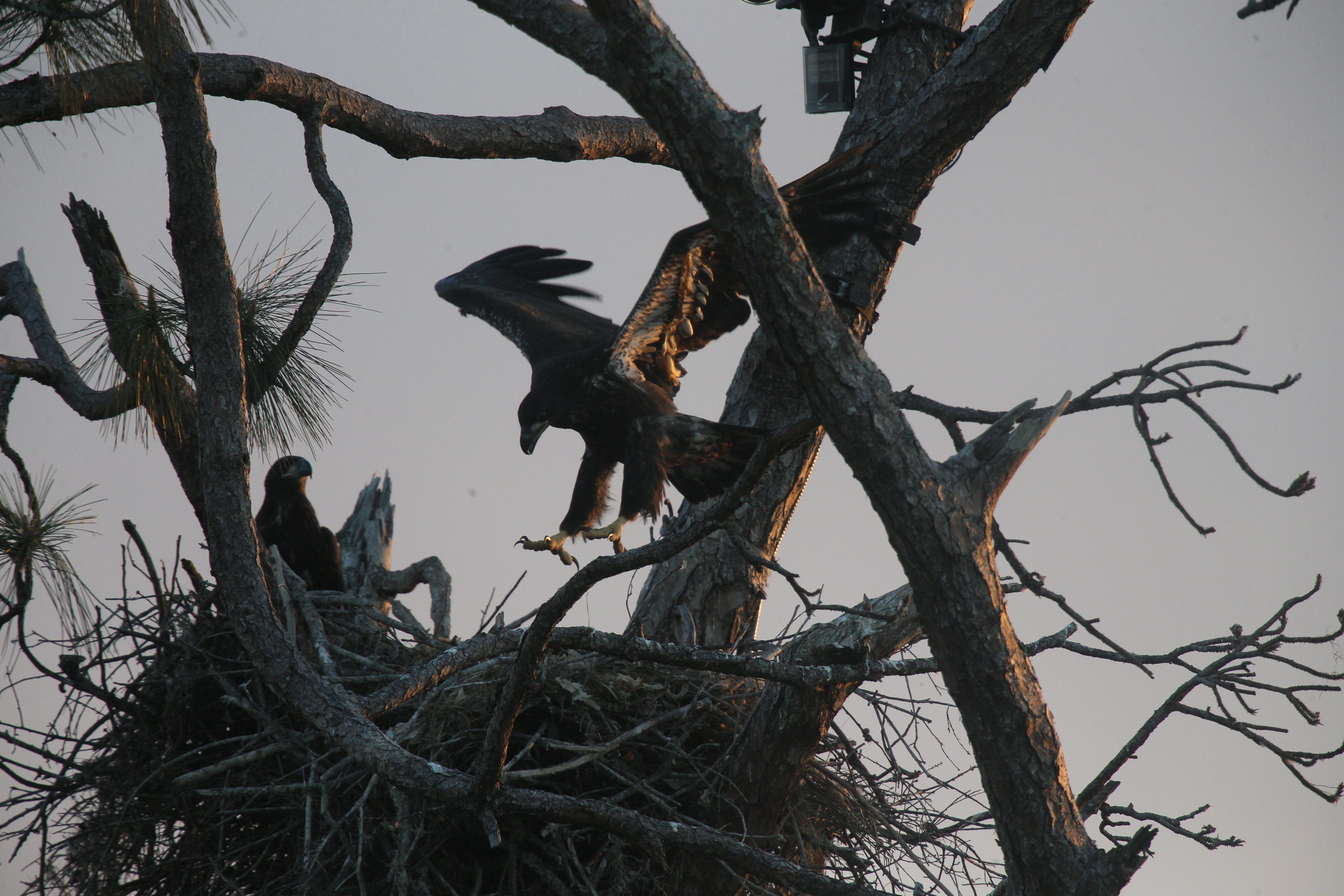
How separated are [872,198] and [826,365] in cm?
167

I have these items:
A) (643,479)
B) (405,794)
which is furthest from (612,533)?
(405,794)

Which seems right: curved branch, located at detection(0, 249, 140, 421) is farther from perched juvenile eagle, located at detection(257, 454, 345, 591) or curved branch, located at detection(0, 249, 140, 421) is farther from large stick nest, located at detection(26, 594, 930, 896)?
perched juvenile eagle, located at detection(257, 454, 345, 591)

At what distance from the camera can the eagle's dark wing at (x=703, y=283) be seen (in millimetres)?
3590

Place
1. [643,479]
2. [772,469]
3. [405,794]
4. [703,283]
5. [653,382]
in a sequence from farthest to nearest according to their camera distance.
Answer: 1. [653,382]
2. [643,479]
3. [703,283]
4. [772,469]
5. [405,794]

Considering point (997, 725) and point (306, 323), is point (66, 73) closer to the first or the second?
point (306, 323)

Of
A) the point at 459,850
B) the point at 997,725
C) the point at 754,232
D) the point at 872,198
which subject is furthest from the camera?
the point at 872,198

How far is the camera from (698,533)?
2.45m

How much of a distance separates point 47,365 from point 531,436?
1966mm

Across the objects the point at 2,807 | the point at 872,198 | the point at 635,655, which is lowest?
the point at 2,807

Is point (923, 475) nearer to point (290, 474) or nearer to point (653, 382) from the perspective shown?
point (653, 382)

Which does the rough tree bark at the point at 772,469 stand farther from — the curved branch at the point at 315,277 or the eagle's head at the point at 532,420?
the curved branch at the point at 315,277

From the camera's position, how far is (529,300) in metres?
5.75

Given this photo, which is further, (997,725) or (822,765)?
(822,765)

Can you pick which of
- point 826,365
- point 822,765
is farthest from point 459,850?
point 826,365
